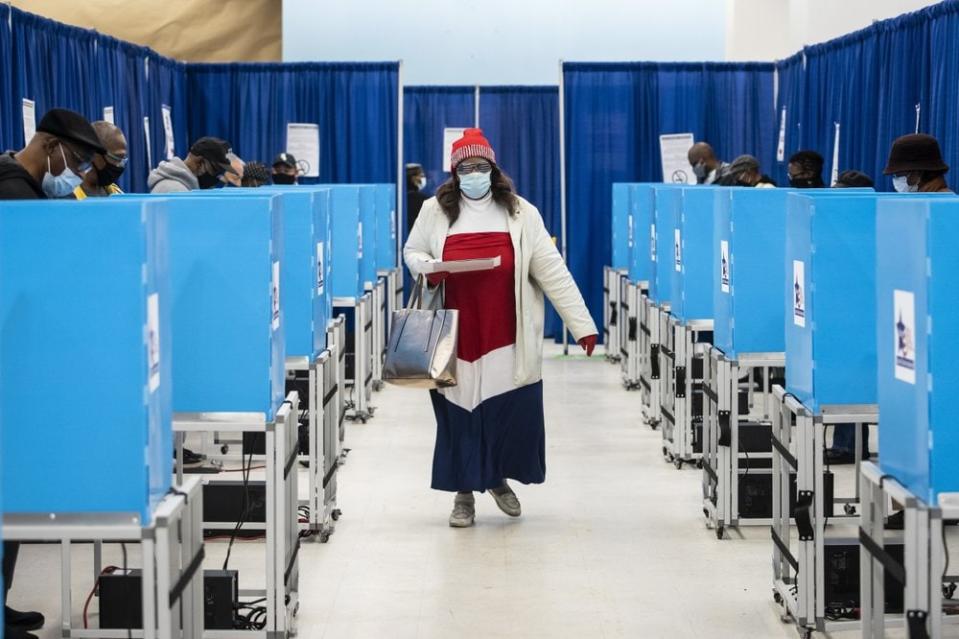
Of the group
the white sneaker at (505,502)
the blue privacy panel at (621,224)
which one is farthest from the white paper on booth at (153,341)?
the blue privacy panel at (621,224)

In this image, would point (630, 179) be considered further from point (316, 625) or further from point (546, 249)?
point (316, 625)

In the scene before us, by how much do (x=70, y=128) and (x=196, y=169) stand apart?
2.91m

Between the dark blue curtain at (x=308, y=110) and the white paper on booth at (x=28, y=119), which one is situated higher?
the dark blue curtain at (x=308, y=110)

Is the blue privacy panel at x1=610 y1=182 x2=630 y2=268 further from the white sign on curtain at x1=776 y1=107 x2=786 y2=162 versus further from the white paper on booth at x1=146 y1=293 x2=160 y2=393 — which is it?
the white paper on booth at x1=146 y1=293 x2=160 y2=393

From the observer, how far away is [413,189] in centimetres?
1201

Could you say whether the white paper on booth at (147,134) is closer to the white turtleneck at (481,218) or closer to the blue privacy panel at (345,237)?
the blue privacy panel at (345,237)

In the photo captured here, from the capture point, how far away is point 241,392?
12.6ft

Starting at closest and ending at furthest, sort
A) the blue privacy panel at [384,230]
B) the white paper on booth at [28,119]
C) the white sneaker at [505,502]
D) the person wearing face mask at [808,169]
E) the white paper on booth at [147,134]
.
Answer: the white sneaker at [505,502] < the white paper on booth at [28,119] < the person wearing face mask at [808,169] < the blue privacy panel at [384,230] < the white paper on booth at [147,134]

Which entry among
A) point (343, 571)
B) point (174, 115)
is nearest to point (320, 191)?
point (343, 571)

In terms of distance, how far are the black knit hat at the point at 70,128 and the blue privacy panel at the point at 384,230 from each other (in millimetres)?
5317

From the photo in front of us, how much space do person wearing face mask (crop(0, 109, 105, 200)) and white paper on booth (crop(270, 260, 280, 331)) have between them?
0.73 m

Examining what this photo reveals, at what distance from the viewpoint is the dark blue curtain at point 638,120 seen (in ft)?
38.7

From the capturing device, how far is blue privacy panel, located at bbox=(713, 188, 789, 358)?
4980 millimetres

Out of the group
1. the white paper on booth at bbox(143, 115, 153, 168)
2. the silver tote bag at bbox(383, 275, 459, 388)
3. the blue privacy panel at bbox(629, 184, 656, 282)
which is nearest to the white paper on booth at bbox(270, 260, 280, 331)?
the silver tote bag at bbox(383, 275, 459, 388)
